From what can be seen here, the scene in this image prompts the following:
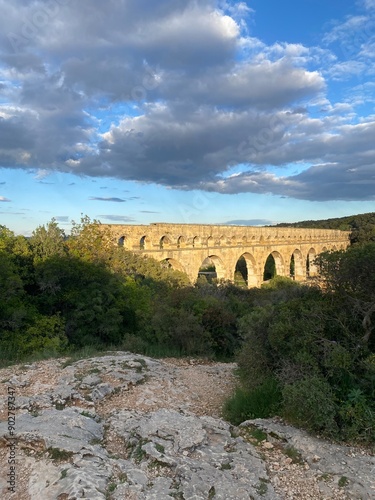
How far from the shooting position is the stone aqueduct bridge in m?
20.0

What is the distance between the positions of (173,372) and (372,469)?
3.55 metres

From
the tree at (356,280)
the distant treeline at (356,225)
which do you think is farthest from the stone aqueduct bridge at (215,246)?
the distant treeline at (356,225)

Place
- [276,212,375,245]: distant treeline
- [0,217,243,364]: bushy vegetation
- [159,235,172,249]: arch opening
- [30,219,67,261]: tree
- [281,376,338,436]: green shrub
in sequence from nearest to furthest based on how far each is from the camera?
[281,376,338,436]: green shrub, [0,217,243,364]: bushy vegetation, [30,219,67,261]: tree, [159,235,172,249]: arch opening, [276,212,375,245]: distant treeline

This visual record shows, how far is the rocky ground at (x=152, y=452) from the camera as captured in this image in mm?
3232

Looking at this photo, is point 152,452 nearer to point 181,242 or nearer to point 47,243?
point 47,243

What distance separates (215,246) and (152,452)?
859 inches

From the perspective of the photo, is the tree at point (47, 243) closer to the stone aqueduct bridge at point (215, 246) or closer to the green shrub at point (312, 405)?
the stone aqueduct bridge at point (215, 246)

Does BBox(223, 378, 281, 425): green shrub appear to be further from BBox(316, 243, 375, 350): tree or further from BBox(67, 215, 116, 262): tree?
BBox(67, 215, 116, 262): tree

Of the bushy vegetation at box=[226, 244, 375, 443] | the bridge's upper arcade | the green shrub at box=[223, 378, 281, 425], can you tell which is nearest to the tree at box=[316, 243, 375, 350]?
the bushy vegetation at box=[226, 244, 375, 443]

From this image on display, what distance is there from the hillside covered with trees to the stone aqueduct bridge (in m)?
3.09

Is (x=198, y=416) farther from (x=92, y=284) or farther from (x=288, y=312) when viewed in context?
(x=92, y=284)

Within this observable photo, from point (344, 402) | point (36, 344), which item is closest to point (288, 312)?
point (344, 402)

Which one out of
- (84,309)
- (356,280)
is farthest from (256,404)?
(84,309)

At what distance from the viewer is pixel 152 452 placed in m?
3.70
